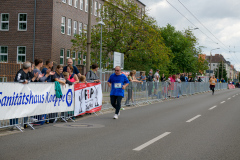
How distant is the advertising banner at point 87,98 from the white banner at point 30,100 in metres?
0.59

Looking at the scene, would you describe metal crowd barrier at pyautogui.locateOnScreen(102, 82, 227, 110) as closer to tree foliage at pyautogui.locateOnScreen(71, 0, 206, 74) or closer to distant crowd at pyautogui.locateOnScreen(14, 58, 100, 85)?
distant crowd at pyautogui.locateOnScreen(14, 58, 100, 85)

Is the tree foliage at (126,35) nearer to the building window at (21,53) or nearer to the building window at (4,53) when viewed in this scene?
the building window at (21,53)

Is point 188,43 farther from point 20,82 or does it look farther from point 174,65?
point 20,82

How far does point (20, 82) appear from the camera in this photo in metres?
9.97

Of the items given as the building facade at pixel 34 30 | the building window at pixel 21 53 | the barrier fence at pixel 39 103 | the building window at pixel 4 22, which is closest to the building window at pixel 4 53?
the building facade at pixel 34 30

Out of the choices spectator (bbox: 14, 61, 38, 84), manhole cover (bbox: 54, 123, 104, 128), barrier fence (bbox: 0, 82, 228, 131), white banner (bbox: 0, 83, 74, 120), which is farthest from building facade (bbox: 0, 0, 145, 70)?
spectator (bbox: 14, 61, 38, 84)

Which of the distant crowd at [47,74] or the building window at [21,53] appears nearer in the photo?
the distant crowd at [47,74]

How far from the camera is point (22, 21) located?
138 ft

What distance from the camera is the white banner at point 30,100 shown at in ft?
30.9

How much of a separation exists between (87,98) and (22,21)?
100ft

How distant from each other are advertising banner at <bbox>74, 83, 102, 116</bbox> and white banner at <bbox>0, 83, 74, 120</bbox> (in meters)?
0.59

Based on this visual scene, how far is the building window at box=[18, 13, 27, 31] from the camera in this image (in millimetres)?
42031

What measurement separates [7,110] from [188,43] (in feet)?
211

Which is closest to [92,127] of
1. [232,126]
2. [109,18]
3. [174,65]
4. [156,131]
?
[156,131]
